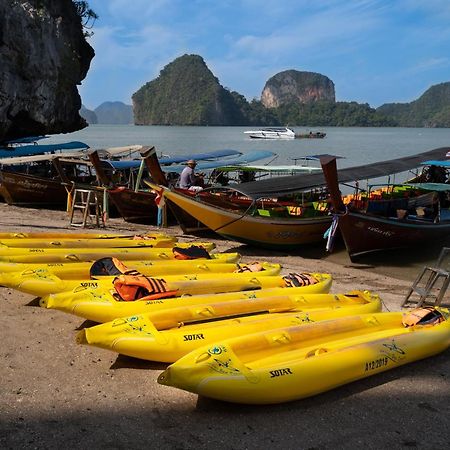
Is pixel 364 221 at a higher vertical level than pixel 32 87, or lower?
lower

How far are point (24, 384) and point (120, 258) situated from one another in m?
3.65

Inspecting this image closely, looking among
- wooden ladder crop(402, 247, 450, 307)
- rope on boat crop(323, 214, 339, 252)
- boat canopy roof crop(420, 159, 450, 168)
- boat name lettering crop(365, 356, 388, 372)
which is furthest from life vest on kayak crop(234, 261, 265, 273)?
boat canopy roof crop(420, 159, 450, 168)

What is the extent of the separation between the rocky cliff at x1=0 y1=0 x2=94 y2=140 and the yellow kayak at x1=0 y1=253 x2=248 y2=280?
27.6 metres

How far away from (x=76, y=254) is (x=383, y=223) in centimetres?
646

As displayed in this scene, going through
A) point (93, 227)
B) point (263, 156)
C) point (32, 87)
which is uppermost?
point (32, 87)

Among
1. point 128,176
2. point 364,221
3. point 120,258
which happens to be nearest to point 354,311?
point 120,258

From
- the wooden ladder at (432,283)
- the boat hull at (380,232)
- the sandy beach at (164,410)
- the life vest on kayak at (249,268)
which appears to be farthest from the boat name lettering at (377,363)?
the boat hull at (380,232)

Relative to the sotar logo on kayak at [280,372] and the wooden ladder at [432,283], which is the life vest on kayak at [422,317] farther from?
the sotar logo on kayak at [280,372]

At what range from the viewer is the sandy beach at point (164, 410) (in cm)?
381

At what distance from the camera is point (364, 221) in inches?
423

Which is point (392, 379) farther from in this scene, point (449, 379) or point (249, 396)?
point (249, 396)

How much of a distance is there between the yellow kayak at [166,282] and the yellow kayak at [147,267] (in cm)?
19

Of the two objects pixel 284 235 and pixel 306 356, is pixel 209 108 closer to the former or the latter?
pixel 284 235

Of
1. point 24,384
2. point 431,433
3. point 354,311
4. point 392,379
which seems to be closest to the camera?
point 431,433
